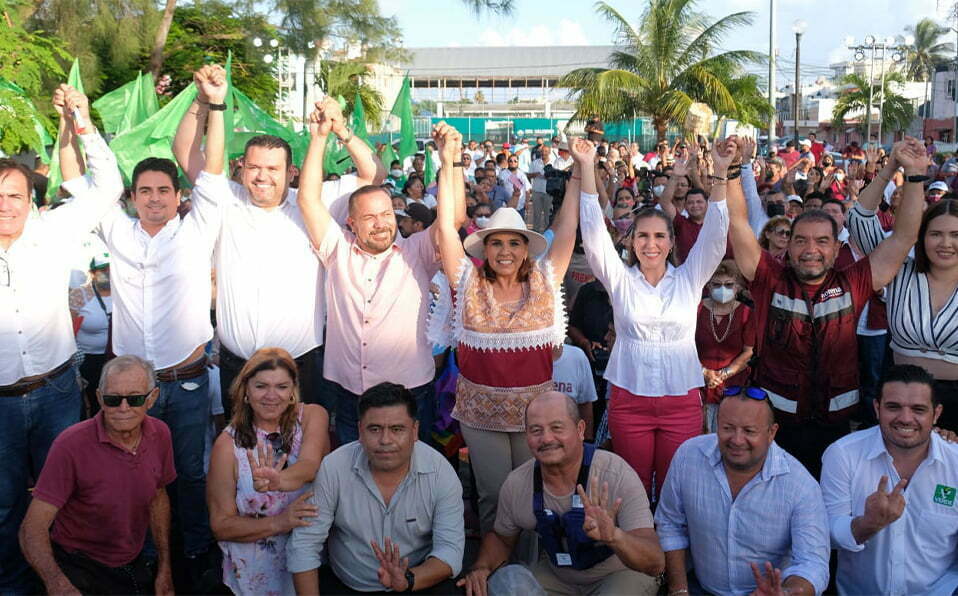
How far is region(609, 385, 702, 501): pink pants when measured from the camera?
4305mm

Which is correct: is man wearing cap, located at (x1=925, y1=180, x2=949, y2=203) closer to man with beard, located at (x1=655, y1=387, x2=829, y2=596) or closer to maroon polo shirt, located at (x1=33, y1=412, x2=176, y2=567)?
man with beard, located at (x1=655, y1=387, x2=829, y2=596)

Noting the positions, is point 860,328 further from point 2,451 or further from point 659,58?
point 659,58

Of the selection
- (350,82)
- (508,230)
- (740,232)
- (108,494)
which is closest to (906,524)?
(740,232)

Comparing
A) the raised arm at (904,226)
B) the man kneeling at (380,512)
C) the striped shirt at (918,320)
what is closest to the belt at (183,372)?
the man kneeling at (380,512)

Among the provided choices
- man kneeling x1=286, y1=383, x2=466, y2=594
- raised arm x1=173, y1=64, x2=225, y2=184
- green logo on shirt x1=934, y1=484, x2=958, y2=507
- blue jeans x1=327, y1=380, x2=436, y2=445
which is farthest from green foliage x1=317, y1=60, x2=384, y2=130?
green logo on shirt x1=934, y1=484, x2=958, y2=507

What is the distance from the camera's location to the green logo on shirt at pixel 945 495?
3764mm

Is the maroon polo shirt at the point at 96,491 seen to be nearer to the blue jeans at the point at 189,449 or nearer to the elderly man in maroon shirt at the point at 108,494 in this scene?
the elderly man in maroon shirt at the point at 108,494

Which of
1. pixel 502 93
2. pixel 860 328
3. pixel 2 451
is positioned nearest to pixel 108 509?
pixel 2 451

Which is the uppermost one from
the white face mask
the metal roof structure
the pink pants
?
the metal roof structure

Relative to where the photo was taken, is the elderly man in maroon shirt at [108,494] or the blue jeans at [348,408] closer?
the elderly man in maroon shirt at [108,494]

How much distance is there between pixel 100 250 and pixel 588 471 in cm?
412

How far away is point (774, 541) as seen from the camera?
150 inches

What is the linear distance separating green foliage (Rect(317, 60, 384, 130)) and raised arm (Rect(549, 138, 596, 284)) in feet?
105

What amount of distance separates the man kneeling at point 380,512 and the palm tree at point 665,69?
22.5 metres
